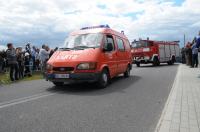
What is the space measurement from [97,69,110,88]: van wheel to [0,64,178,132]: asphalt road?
1.32 feet

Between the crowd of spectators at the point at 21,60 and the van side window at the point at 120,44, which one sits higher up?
the van side window at the point at 120,44

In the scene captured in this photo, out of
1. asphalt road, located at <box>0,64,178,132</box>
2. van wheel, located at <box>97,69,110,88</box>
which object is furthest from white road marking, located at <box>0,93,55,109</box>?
van wheel, located at <box>97,69,110,88</box>

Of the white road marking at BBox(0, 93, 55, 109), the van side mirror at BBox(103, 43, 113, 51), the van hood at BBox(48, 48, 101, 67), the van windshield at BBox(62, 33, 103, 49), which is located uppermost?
the van windshield at BBox(62, 33, 103, 49)

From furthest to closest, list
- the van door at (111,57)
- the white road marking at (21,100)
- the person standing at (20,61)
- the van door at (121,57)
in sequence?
the person standing at (20,61) → the van door at (121,57) → the van door at (111,57) → the white road marking at (21,100)

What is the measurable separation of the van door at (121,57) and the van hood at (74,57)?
109 inches

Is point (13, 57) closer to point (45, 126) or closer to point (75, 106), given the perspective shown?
point (75, 106)

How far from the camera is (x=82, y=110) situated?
763 cm

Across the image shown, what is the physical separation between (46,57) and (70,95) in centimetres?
999

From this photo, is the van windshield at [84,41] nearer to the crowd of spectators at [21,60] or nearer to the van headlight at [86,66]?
the van headlight at [86,66]

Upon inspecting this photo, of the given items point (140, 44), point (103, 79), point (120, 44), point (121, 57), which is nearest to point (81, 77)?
point (103, 79)

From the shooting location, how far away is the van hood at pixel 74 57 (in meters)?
10.9

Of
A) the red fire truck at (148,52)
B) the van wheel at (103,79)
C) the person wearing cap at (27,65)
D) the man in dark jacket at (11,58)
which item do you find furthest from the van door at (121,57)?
the red fire truck at (148,52)

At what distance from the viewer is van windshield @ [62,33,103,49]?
1189 centimetres

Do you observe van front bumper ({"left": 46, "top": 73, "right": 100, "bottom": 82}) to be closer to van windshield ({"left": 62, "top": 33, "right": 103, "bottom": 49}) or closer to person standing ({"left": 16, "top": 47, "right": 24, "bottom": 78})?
van windshield ({"left": 62, "top": 33, "right": 103, "bottom": 49})
